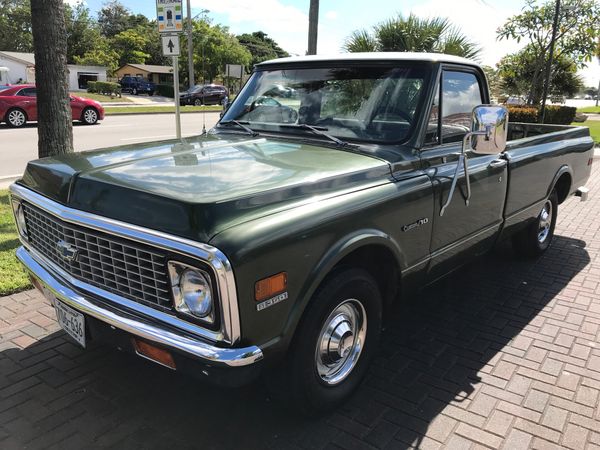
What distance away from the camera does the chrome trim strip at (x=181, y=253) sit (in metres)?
1.98

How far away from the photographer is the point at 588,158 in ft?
19.6

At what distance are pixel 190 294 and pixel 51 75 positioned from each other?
15.7 ft

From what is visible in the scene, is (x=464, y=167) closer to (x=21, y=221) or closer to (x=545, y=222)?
(x=545, y=222)

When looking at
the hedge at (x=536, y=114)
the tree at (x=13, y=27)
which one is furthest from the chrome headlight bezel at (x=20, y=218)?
the tree at (x=13, y=27)

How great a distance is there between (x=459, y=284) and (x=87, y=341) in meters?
3.51

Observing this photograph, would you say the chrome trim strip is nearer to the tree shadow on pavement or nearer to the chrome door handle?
the tree shadow on pavement

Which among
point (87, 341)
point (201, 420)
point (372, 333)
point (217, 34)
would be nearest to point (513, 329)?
point (372, 333)

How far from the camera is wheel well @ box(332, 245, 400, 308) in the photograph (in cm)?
281

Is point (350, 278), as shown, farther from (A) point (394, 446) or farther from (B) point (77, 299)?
(B) point (77, 299)

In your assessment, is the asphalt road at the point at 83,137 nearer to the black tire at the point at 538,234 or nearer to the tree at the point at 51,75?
the tree at the point at 51,75

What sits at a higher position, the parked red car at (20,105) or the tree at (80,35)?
the tree at (80,35)

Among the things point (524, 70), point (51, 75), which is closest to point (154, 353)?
point (51, 75)

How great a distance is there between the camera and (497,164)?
3.93 metres

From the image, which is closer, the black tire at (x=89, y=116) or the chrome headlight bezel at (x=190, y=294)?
the chrome headlight bezel at (x=190, y=294)
